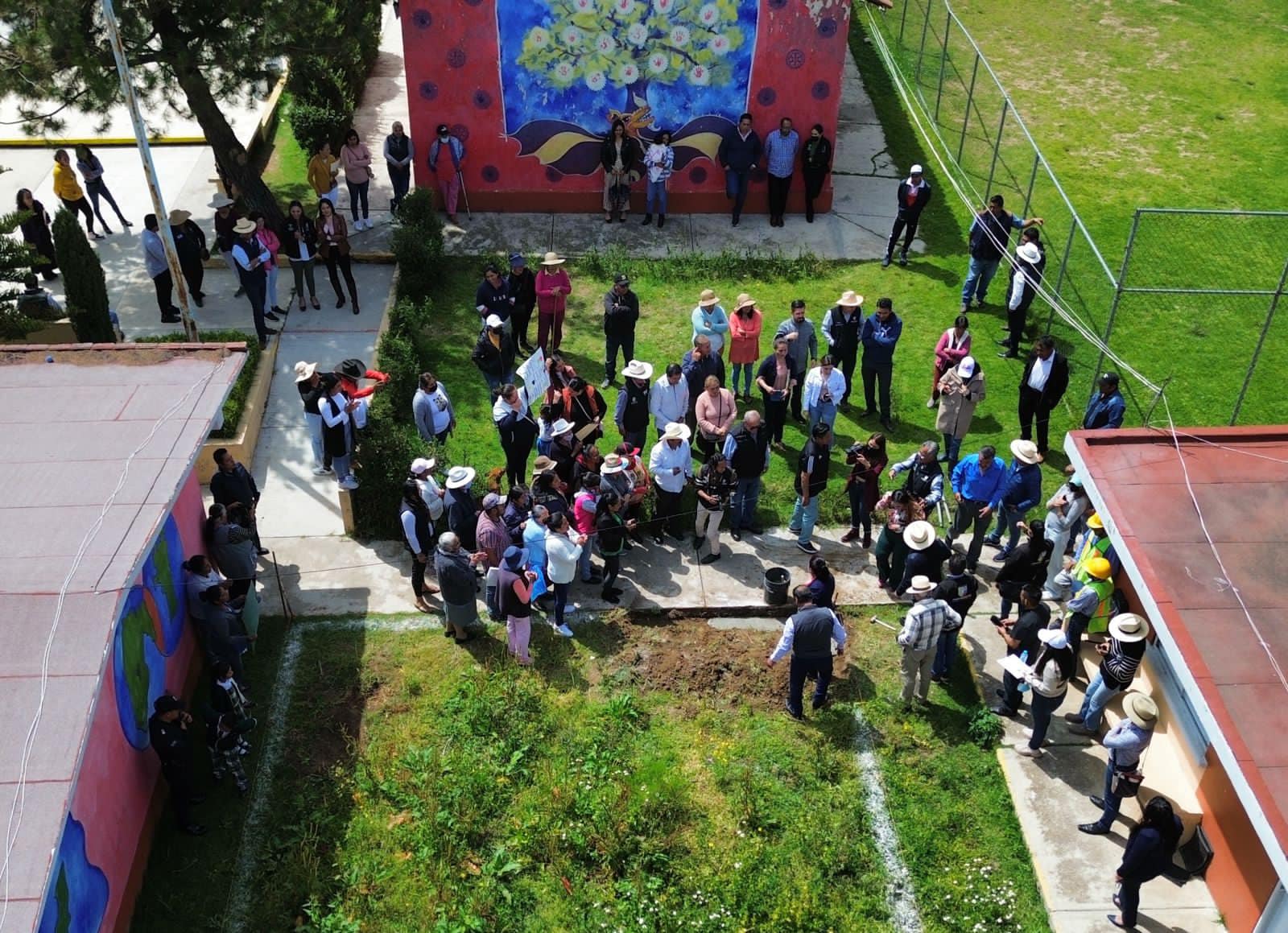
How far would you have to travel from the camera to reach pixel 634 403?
43.0 feet

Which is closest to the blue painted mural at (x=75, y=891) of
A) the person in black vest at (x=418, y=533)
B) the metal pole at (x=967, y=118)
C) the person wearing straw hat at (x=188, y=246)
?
the person in black vest at (x=418, y=533)

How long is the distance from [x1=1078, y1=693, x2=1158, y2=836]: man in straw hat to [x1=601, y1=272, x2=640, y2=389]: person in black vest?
7286 millimetres

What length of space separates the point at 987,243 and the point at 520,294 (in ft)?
20.4

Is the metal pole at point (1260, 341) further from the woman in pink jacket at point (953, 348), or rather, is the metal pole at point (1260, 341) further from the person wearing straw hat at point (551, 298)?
the person wearing straw hat at point (551, 298)

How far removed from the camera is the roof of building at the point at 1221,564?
7672 millimetres

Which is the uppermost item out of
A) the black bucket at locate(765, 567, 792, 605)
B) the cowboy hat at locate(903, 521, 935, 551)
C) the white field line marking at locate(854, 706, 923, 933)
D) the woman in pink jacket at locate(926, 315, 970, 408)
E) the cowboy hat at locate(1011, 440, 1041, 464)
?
the woman in pink jacket at locate(926, 315, 970, 408)

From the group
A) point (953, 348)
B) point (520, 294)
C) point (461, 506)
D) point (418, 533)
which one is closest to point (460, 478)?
point (461, 506)

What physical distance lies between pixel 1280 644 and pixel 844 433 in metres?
6.76

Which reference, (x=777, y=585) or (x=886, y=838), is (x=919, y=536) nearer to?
(x=777, y=585)

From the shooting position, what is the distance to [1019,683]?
10.9 meters

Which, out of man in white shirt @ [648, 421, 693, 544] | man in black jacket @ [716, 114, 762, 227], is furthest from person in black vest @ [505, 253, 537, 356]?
man in black jacket @ [716, 114, 762, 227]

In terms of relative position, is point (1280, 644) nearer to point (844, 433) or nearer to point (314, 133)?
point (844, 433)

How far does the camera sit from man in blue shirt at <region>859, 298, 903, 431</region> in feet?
46.3

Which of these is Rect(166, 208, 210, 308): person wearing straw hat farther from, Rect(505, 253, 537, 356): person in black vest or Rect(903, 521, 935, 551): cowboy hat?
Rect(903, 521, 935, 551): cowboy hat
